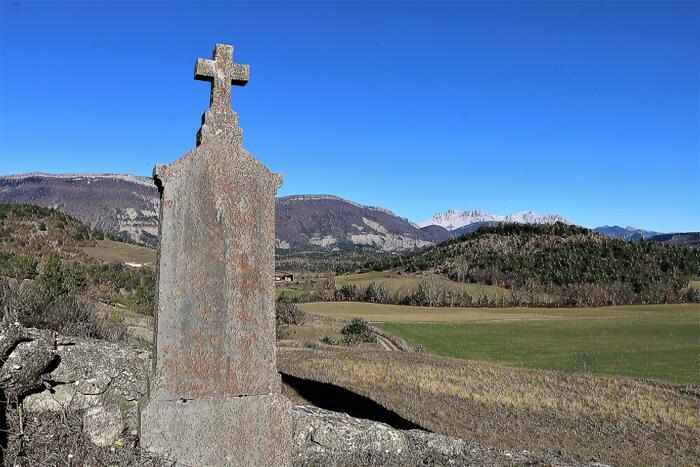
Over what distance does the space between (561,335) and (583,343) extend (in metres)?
4.81

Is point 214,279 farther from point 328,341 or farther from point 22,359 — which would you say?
point 328,341

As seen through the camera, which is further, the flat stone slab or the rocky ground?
the flat stone slab

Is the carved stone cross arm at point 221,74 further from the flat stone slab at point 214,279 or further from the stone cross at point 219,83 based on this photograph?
the flat stone slab at point 214,279

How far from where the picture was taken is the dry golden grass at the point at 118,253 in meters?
52.3

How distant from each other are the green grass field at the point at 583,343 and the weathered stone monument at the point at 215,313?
2249 centimetres

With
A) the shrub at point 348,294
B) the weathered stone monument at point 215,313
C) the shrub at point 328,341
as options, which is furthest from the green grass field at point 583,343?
the shrub at point 348,294

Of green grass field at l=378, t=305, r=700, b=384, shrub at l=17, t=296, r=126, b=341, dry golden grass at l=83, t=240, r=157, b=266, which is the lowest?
green grass field at l=378, t=305, r=700, b=384

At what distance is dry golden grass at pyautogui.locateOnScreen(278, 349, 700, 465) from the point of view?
12.3m

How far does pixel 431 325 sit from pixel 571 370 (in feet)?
71.5

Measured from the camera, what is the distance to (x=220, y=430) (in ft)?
17.8

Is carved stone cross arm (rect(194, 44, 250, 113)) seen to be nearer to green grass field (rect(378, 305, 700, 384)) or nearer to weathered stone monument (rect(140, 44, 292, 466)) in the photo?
weathered stone monument (rect(140, 44, 292, 466))

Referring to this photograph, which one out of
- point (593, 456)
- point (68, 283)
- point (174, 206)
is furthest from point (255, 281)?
point (68, 283)

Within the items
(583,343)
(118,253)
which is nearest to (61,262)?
(583,343)

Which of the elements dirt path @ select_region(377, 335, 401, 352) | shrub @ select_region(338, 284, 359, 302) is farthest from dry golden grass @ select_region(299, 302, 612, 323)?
dirt path @ select_region(377, 335, 401, 352)
